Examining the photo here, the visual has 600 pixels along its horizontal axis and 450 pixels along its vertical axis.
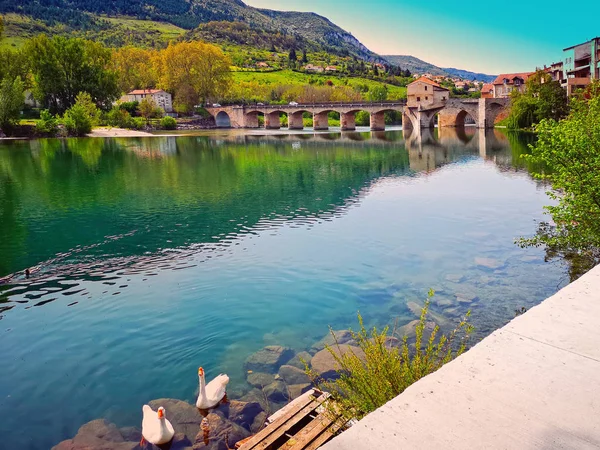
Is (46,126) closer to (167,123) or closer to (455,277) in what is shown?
(167,123)

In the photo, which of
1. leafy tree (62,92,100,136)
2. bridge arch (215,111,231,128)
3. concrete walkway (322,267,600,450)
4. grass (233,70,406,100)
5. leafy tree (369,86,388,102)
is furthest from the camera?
grass (233,70,406,100)

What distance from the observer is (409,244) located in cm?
1560

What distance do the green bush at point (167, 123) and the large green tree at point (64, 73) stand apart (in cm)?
973

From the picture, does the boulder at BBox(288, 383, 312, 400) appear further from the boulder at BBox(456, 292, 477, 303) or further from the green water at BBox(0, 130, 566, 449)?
the boulder at BBox(456, 292, 477, 303)

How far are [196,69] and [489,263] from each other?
9439 cm

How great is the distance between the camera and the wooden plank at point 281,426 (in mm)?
5532

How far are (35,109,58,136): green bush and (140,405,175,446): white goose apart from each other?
229 feet

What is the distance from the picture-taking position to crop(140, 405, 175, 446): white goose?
636 cm

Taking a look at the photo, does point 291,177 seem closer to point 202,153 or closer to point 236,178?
point 236,178

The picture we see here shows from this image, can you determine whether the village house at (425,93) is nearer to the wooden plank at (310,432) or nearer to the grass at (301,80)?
the grass at (301,80)

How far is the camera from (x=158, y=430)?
6.39 metres

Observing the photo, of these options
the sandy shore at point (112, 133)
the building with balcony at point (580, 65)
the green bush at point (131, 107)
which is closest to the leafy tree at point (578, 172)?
the building with balcony at point (580, 65)

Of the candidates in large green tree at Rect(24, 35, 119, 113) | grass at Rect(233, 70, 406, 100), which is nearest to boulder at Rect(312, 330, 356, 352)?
large green tree at Rect(24, 35, 119, 113)

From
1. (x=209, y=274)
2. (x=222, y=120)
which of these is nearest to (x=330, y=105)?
(x=222, y=120)
